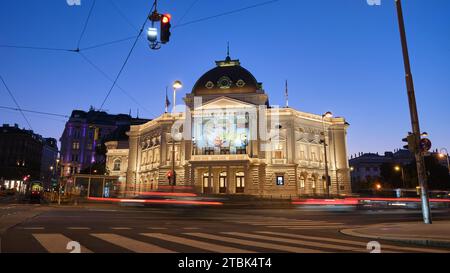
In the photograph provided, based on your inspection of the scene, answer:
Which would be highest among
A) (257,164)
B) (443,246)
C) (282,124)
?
(282,124)

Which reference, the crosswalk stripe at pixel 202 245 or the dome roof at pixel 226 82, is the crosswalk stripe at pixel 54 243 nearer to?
the crosswalk stripe at pixel 202 245

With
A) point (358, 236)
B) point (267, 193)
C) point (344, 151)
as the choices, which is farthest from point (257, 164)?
point (358, 236)

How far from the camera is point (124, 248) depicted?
7.87 meters

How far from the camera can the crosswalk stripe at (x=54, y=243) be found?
7473 mm

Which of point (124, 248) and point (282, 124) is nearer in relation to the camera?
point (124, 248)

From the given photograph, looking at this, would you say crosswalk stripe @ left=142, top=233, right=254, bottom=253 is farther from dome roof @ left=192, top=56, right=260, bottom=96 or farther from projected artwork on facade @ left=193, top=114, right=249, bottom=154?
dome roof @ left=192, top=56, right=260, bottom=96

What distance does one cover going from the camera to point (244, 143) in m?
56.2

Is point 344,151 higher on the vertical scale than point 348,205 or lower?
higher

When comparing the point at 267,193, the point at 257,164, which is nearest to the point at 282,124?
the point at 257,164
